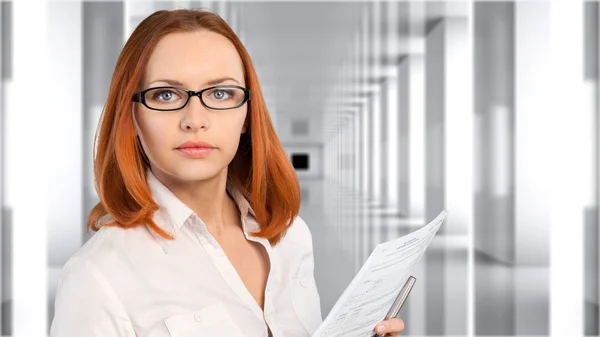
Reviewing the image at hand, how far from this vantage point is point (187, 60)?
1.38m

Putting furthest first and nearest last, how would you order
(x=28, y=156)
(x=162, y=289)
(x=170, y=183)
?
1. (x=28, y=156)
2. (x=170, y=183)
3. (x=162, y=289)

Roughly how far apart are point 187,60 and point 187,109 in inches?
3.5

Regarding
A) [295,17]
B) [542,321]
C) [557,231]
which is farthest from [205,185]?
[295,17]

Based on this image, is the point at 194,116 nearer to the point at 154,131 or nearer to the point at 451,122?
the point at 154,131

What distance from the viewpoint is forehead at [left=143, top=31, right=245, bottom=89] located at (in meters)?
1.37

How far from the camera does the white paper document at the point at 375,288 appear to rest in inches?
47.4

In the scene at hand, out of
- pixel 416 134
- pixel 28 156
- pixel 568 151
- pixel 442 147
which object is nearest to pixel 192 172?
pixel 28 156

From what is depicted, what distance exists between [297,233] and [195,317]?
1.45 feet

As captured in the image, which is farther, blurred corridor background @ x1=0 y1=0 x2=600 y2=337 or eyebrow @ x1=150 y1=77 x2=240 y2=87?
blurred corridor background @ x1=0 y1=0 x2=600 y2=337

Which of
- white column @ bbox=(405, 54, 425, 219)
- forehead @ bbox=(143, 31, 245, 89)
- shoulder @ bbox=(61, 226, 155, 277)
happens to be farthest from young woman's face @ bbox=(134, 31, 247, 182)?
white column @ bbox=(405, 54, 425, 219)

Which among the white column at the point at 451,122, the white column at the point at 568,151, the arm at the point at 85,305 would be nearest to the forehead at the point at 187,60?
the arm at the point at 85,305

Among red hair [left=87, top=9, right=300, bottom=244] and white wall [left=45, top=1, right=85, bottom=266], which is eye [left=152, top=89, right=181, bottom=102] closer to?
red hair [left=87, top=9, right=300, bottom=244]

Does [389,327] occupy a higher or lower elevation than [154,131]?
lower

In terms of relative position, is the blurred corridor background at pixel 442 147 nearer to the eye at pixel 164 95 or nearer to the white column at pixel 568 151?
the white column at pixel 568 151
